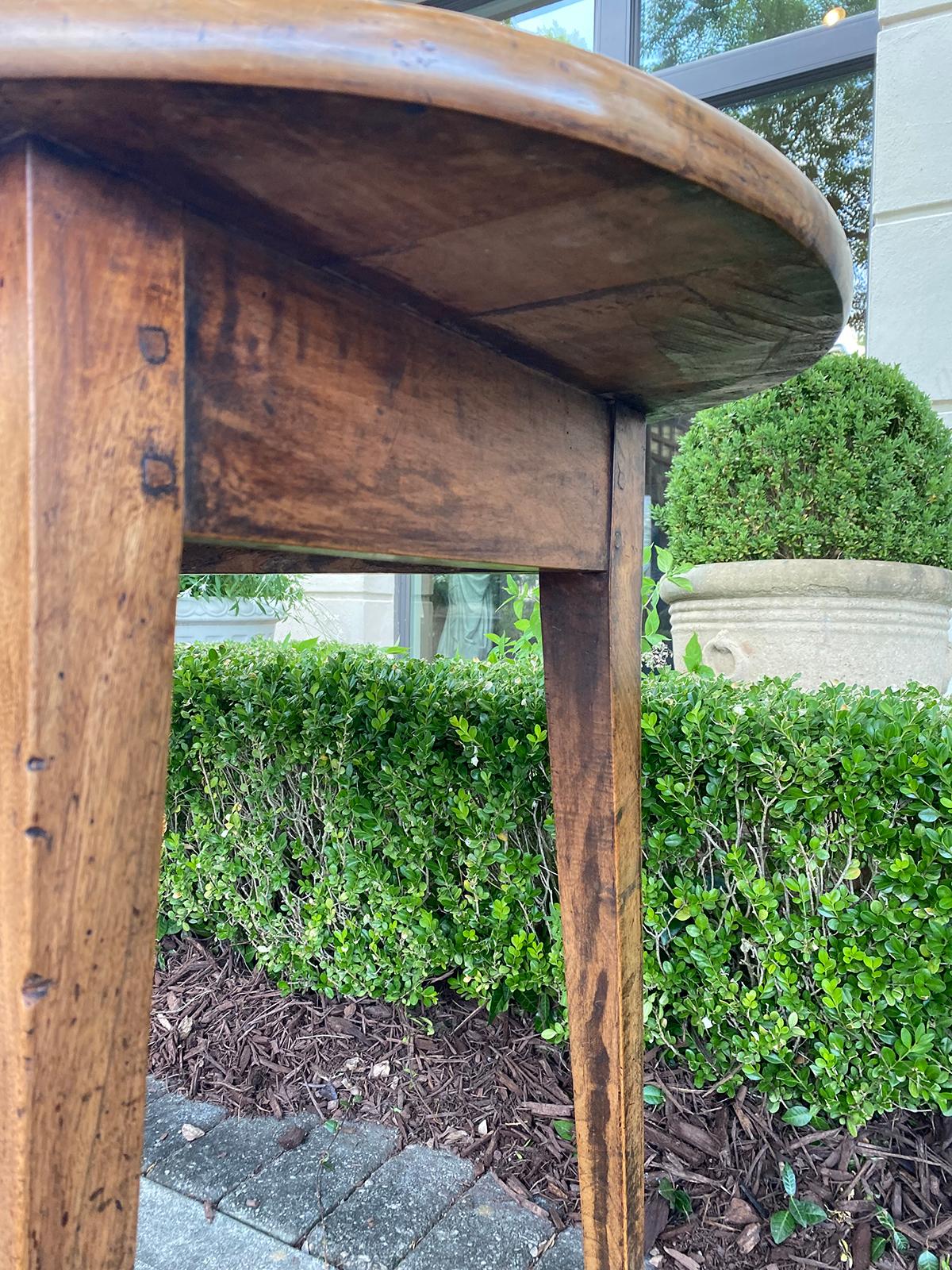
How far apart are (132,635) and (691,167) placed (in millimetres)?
372

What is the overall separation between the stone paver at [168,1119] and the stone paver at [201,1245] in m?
0.13

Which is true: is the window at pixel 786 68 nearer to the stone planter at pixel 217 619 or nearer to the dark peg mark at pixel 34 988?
the stone planter at pixel 217 619

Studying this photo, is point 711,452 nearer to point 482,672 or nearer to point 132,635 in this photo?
point 482,672

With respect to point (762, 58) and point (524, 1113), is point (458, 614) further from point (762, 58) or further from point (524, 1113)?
point (524, 1113)

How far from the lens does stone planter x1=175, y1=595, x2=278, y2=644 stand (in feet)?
10.9

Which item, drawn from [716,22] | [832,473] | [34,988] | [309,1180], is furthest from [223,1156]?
[716,22]

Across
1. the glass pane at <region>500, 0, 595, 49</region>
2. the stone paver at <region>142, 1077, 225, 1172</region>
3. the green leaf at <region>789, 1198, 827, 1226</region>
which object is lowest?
the stone paver at <region>142, 1077, 225, 1172</region>

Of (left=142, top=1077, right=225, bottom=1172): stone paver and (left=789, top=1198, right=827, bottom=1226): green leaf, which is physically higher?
(left=789, top=1198, right=827, bottom=1226): green leaf

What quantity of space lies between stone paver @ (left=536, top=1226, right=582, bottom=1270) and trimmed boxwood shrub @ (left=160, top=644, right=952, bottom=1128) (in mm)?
305

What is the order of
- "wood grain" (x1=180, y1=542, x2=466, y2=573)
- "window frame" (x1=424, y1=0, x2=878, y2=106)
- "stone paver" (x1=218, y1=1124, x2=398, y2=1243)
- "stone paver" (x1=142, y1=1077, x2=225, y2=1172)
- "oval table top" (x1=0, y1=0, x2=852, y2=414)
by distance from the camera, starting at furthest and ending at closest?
1. "window frame" (x1=424, y1=0, x2=878, y2=106)
2. "stone paver" (x1=142, y1=1077, x2=225, y2=1172)
3. "stone paver" (x1=218, y1=1124, x2=398, y2=1243)
4. "wood grain" (x1=180, y1=542, x2=466, y2=573)
5. "oval table top" (x1=0, y1=0, x2=852, y2=414)

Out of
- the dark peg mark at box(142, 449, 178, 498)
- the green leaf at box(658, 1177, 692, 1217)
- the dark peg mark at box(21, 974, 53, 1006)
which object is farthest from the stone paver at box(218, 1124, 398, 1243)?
the dark peg mark at box(142, 449, 178, 498)

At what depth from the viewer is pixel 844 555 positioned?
7.53 ft

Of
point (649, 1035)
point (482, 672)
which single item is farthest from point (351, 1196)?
point (482, 672)

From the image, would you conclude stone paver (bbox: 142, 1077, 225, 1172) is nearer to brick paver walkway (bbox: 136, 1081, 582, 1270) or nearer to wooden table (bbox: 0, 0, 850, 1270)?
brick paver walkway (bbox: 136, 1081, 582, 1270)
